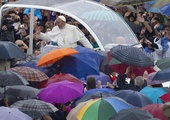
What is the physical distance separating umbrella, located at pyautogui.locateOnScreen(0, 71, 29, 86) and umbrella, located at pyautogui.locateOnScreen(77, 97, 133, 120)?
2086mm

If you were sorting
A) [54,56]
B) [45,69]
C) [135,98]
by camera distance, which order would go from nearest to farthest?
[135,98], [54,56], [45,69]

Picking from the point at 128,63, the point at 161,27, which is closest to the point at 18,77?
the point at 128,63

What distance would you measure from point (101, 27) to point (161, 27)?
3.03 metres

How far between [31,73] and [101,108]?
3.41 metres

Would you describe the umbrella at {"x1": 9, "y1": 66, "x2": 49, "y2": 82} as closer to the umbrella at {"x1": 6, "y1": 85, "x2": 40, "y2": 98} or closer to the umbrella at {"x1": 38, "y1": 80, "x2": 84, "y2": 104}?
the umbrella at {"x1": 38, "y1": 80, "x2": 84, "y2": 104}

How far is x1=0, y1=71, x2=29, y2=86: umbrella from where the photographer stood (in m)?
13.6

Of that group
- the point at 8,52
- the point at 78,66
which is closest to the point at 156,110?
the point at 78,66

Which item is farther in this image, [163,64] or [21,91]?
[163,64]

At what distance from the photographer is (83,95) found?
13.2m

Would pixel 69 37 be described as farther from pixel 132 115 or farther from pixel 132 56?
pixel 132 115

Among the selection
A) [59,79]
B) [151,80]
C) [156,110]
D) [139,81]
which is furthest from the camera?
[59,79]

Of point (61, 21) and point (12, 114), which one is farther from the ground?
point (12, 114)

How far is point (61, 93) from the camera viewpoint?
13312 millimetres

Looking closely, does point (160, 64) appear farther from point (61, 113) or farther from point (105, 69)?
point (61, 113)
